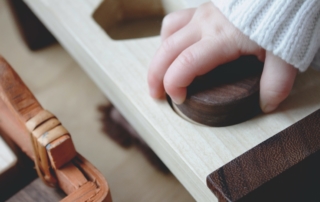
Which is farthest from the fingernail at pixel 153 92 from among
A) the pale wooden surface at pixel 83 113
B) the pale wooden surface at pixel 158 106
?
the pale wooden surface at pixel 83 113

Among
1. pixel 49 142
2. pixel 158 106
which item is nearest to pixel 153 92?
pixel 158 106

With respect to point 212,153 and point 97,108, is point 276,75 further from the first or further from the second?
point 97,108

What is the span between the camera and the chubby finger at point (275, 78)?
0.36 meters

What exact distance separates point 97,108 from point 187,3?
178 millimetres

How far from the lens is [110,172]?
48cm

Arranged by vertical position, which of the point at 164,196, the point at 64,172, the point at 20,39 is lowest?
the point at 164,196

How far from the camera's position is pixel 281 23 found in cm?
34

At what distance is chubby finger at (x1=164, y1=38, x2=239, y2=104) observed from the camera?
1.22 ft

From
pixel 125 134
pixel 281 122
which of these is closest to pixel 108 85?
pixel 125 134

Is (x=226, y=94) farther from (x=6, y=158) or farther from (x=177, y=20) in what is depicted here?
(x=6, y=158)

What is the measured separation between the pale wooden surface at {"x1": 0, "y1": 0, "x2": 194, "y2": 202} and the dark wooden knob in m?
0.12

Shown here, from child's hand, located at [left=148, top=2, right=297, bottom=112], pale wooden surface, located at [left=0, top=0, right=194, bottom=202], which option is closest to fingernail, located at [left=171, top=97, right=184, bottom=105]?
child's hand, located at [left=148, top=2, right=297, bottom=112]

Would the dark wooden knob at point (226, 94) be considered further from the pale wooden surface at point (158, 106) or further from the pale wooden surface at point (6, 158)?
the pale wooden surface at point (6, 158)

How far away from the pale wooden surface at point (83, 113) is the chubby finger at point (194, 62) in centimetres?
14
